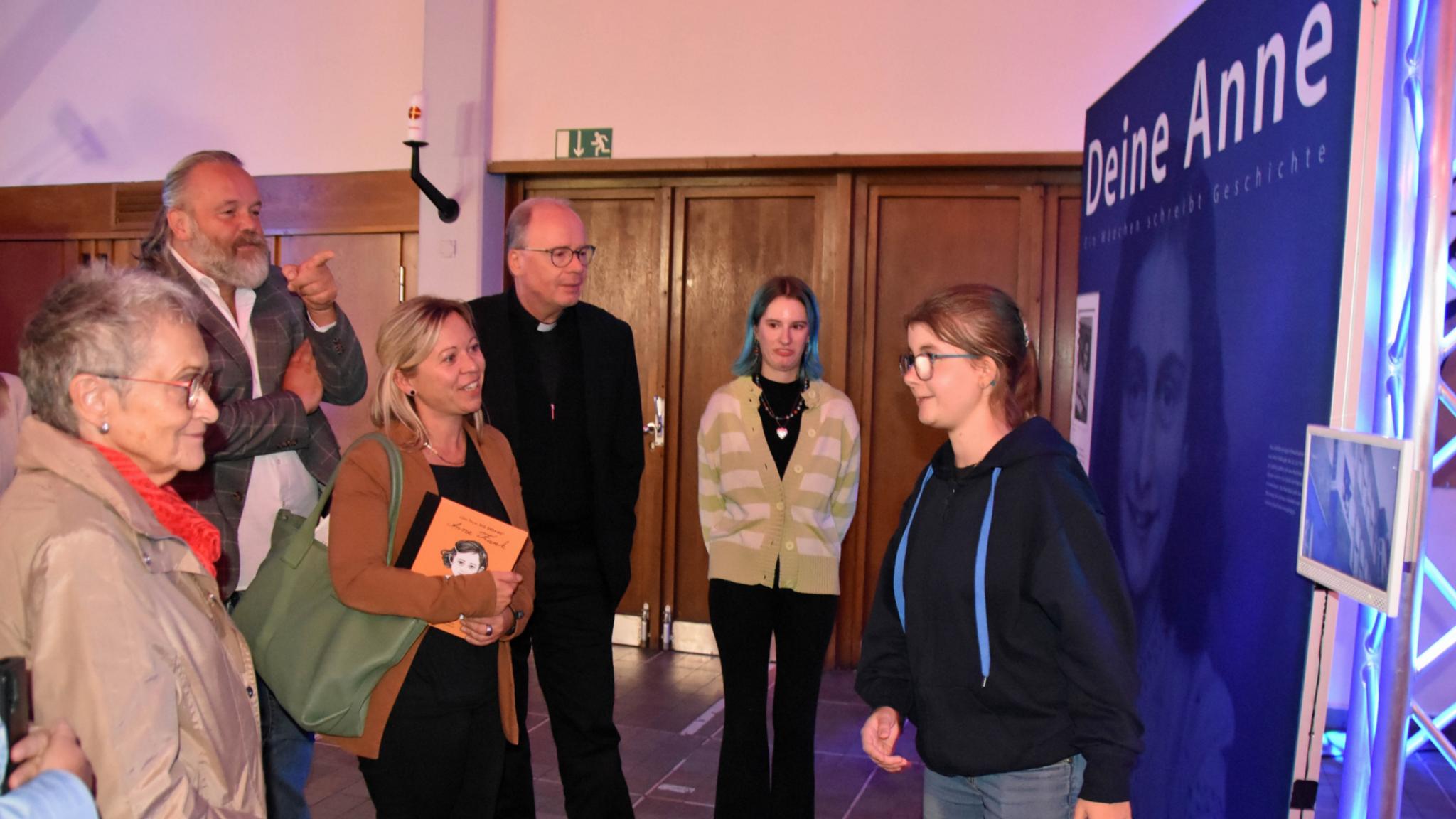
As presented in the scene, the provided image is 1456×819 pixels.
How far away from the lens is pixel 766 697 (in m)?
3.04

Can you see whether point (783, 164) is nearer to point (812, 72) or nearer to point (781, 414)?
point (812, 72)

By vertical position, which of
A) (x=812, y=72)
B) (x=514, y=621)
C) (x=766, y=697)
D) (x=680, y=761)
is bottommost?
(x=680, y=761)

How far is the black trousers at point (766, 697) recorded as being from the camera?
3.04 m

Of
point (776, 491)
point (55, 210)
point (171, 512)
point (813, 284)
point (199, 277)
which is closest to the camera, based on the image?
point (171, 512)

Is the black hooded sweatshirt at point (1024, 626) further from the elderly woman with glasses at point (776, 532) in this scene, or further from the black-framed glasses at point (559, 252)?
the black-framed glasses at point (559, 252)

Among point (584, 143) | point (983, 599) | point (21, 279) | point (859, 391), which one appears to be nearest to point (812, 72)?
point (584, 143)

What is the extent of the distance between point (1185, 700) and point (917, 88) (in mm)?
3666

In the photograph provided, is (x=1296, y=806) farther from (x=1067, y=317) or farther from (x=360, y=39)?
(x=360, y=39)

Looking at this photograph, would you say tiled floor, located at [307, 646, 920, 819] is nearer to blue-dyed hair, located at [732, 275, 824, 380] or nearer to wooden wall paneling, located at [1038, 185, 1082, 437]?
blue-dyed hair, located at [732, 275, 824, 380]

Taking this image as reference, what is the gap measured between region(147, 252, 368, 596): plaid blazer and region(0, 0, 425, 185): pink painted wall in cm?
368

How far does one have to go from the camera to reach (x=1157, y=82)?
2725mm

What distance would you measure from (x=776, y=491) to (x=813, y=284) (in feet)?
8.13

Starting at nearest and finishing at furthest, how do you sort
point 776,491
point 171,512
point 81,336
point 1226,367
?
point 81,336 < point 171,512 < point 1226,367 < point 776,491

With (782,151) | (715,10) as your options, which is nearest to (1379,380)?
(782,151)
